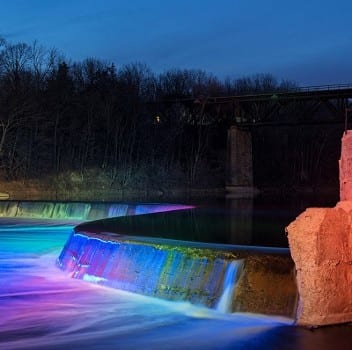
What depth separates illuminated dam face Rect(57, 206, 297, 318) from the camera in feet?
38.1

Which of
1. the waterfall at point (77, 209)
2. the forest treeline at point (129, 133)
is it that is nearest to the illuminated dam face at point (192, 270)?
the waterfall at point (77, 209)

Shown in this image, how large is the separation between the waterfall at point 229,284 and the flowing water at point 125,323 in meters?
0.02

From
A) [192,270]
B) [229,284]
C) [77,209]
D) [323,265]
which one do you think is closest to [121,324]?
[192,270]

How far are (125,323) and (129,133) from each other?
5918 cm

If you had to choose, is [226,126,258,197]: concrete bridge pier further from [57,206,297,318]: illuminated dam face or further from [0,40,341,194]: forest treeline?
[57,206,297,318]: illuminated dam face

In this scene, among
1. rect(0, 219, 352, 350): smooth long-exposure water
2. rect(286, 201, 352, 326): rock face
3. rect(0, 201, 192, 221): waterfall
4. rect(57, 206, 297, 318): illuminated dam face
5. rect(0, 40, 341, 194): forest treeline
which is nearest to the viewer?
rect(0, 219, 352, 350): smooth long-exposure water

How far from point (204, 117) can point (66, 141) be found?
65.3ft

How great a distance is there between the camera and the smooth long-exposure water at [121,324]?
1031cm

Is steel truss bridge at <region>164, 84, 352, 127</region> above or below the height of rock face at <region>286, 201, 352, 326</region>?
above

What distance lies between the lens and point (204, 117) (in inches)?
2965

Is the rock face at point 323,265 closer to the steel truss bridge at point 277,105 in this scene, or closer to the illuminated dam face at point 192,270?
the illuminated dam face at point 192,270

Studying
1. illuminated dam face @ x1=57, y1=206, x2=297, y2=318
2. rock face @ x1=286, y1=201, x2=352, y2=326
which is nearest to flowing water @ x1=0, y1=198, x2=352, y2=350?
illuminated dam face @ x1=57, y1=206, x2=297, y2=318

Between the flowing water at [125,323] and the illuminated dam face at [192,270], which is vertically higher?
the illuminated dam face at [192,270]

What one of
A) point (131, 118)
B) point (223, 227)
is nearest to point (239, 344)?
point (223, 227)
